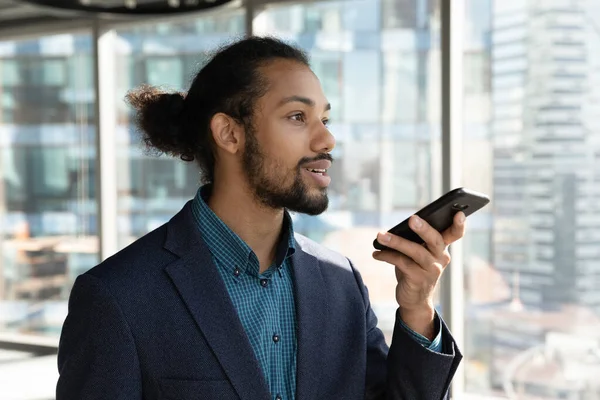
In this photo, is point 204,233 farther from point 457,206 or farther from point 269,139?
point 457,206

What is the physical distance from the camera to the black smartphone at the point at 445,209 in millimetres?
1221

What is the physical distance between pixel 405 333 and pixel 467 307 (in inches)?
113

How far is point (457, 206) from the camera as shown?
1.25 meters

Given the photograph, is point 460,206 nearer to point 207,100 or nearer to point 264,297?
point 264,297

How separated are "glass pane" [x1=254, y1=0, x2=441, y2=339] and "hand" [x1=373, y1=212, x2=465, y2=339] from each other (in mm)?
2931

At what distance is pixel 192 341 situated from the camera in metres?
1.28

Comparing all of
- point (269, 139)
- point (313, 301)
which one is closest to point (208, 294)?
point (313, 301)

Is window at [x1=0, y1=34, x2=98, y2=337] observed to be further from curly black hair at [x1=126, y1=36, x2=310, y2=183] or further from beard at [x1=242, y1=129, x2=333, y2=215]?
beard at [x1=242, y1=129, x2=333, y2=215]

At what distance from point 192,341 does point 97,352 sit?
0.17 m

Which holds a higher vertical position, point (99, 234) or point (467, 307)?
point (99, 234)

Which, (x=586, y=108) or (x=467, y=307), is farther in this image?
(x=467, y=307)

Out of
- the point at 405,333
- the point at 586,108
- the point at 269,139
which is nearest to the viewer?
the point at 405,333

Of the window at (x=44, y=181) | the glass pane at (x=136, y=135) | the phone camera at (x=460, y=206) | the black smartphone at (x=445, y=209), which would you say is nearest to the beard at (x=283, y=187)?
the black smartphone at (x=445, y=209)

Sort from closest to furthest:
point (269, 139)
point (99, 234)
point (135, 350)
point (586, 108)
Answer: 1. point (135, 350)
2. point (269, 139)
3. point (586, 108)
4. point (99, 234)
